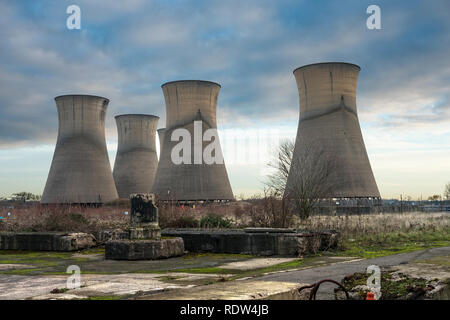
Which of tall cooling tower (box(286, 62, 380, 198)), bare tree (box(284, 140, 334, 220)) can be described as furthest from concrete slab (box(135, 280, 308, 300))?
tall cooling tower (box(286, 62, 380, 198))

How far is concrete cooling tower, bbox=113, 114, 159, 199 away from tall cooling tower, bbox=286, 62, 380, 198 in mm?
18302

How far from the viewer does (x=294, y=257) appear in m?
8.31

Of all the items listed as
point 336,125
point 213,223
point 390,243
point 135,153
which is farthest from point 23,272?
A: point 135,153

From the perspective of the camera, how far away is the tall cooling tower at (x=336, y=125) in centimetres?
2741

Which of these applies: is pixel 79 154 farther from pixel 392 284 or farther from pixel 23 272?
pixel 392 284

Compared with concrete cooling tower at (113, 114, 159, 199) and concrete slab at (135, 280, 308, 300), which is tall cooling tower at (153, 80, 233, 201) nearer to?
concrete cooling tower at (113, 114, 159, 199)

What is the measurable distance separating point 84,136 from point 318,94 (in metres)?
17.1

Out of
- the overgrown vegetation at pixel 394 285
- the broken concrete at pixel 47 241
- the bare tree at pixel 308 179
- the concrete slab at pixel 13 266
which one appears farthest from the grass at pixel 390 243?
the broken concrete at pixel 47 241

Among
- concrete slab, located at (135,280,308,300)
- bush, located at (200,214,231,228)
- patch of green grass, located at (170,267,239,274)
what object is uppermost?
bush, located at (200,214,231,228)

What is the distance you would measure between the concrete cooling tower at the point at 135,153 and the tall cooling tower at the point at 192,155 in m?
10.4

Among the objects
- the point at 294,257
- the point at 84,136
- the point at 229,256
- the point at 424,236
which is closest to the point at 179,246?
the point at 229,256

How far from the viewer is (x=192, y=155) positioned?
33.3 meters

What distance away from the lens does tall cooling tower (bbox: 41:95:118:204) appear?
33688 mm

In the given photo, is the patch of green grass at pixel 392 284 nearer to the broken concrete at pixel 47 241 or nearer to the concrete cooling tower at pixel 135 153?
the broken concrete at pixel 47 241
